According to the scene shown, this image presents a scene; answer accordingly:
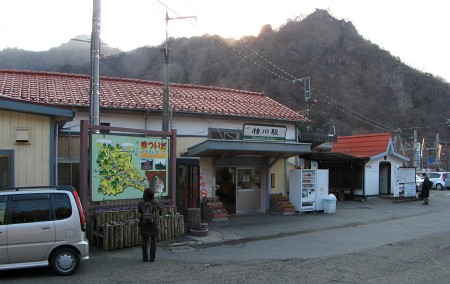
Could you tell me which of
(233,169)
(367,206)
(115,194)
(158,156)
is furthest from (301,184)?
(115,194)

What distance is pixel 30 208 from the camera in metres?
8.23

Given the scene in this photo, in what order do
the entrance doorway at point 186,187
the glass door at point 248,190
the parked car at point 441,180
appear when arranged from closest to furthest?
the entrance doorway at point 186,187
the glass door at point 248,190
the parked car at point 441,180

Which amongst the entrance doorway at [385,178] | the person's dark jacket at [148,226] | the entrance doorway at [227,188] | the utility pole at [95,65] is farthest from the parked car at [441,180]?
the person's dark jacket at [148,226]

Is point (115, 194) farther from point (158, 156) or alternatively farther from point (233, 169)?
point (233, 169)

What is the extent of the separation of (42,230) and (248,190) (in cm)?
1158

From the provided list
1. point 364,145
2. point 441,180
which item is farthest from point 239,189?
point 441,180

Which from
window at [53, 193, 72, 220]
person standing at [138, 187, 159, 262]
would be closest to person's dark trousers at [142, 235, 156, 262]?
person standing at [138, 187, 159, 262]

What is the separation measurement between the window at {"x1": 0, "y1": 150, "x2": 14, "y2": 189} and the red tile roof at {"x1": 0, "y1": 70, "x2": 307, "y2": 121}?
3.74 m

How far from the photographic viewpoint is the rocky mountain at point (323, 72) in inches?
2440

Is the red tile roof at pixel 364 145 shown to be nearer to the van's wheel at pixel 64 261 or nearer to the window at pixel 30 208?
the van's wheel at pixel 64 261

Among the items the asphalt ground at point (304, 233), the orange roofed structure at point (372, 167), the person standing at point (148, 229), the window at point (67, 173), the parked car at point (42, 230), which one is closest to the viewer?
the parked car at point (42, 230)

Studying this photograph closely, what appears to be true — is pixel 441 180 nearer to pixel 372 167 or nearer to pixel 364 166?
pixel 372 167

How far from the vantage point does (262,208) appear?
19047 millimetres

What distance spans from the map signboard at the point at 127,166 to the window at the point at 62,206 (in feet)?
9.93
